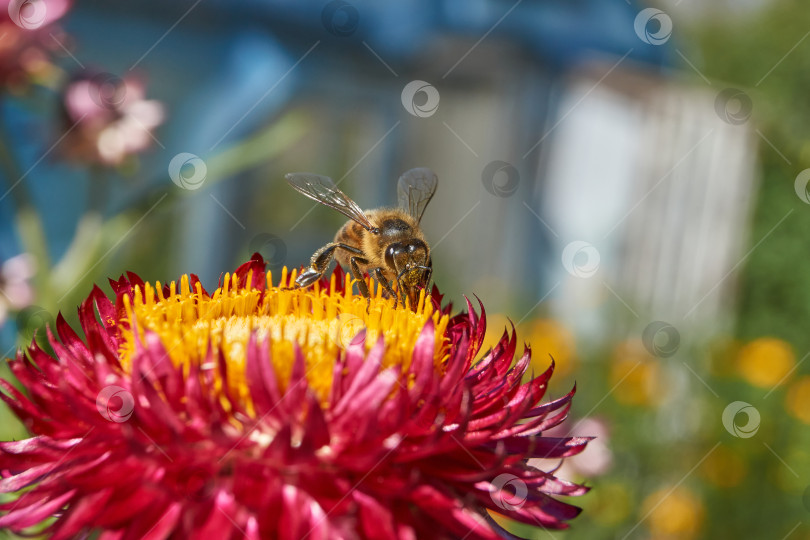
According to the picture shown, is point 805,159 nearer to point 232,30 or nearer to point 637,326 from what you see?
point 637,326

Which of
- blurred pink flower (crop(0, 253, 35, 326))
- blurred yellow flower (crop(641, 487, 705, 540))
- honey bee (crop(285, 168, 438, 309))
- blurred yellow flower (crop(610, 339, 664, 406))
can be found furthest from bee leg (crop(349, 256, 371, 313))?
blurred yellow flower (crop(610, 339, 664, 406))

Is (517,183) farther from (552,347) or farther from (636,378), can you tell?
(636,378)

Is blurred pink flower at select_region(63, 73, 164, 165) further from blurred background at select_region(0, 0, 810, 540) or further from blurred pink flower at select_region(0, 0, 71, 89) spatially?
blurred pink flower at select_region(0, 0, 71, 89)

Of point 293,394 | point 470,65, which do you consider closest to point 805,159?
point 470,65

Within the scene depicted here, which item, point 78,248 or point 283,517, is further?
point 78,248

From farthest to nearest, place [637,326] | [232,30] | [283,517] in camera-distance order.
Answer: [637,326] < [232,30] < [283,517]

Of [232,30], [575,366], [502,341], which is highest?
[232,30]

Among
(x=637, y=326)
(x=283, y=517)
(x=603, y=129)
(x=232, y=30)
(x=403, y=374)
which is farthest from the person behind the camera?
(x=603, y=129)

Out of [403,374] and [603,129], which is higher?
[603,129]
